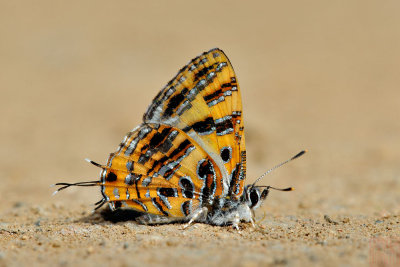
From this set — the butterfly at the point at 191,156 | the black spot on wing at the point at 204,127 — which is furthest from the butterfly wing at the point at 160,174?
the black spot on wing at the point at 204,127

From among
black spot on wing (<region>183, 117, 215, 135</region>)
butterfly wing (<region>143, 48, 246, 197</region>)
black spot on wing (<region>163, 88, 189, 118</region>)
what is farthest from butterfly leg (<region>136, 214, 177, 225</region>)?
black spot on wing (<region>163, 88, 189, 118</region>)

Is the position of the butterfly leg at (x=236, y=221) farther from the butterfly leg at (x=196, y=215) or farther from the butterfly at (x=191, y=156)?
the butterfly leg at (x=196, y=215)

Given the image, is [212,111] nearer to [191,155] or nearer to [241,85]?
[191,155]

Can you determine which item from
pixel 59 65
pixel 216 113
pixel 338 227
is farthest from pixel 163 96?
pixel 59 65

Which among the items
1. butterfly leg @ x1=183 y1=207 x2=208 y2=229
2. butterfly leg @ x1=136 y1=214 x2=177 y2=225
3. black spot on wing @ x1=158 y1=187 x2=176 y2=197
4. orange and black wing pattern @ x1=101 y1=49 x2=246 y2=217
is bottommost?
butterfly leg @ x1=136 y1=214 x2=177 y2=225

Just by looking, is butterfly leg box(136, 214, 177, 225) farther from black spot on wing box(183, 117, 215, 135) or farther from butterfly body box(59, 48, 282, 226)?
black spot on wing box(183, 117, 215, 135)

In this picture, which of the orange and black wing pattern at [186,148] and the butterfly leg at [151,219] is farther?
the butterfly leg at [151,219]

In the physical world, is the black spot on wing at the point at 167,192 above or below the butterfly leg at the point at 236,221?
above
